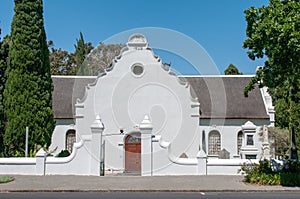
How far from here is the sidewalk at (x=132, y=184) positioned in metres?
14.4

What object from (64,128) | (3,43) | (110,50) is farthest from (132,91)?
(110,50)

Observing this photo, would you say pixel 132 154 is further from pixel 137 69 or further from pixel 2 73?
pixel 2 73

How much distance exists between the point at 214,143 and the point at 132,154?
7329 mm

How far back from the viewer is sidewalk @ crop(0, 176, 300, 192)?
14.4 m

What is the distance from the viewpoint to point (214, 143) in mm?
27547

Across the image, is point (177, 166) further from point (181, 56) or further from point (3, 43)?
point (3, 43)

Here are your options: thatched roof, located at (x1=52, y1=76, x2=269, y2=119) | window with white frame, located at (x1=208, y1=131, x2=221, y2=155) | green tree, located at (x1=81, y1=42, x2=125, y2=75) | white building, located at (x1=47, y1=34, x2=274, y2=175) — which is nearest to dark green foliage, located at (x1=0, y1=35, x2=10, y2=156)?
white building, located at (x1=47, y1=34, x2=274, y2=175)

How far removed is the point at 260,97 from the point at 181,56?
1366 centimetres

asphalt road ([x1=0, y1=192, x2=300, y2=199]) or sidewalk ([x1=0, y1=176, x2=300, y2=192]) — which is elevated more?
sidewalk ([x1=0, y1=176, x2=300, y2=192])

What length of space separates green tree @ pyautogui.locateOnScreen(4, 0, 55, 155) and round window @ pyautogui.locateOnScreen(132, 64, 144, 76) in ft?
19.8

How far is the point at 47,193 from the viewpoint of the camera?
44.7ft

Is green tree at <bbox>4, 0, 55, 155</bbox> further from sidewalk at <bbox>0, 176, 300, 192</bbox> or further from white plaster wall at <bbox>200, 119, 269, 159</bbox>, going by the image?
white plaster wall at <bbox>200, 119, 269, 159</bbox>

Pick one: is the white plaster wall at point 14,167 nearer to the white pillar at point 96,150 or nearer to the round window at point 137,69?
the white pillar at point 96,150

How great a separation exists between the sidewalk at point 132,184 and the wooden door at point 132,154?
5.12m
